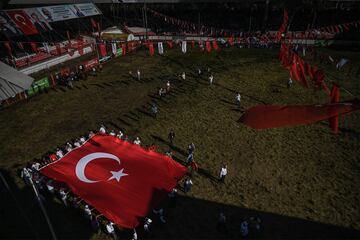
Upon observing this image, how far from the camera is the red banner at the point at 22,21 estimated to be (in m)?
41.5

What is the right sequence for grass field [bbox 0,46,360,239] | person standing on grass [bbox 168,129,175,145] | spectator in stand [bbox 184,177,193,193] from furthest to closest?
person standing on grass [bbox 168,129,175,145]
spectator in stand [bbox 184,177,193,193]
grass field [bbox 0,46,360,239]

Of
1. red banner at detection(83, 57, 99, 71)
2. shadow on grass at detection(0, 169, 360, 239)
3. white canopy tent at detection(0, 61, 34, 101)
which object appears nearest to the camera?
white canopy tent at detection(0, 61, 34, 101)

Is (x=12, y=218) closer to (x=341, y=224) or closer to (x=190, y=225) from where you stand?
(x=190, y=225)

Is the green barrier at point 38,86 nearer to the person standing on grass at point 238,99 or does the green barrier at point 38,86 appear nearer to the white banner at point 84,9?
the white banner at point 84,9

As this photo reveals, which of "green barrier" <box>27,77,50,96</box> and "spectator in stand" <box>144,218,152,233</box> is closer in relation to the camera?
"spectator in stand" <box>144,218,152,233</box>

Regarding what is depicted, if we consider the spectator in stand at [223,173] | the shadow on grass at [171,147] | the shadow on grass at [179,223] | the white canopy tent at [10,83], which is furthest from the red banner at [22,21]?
the spectator in stand at [223,173]

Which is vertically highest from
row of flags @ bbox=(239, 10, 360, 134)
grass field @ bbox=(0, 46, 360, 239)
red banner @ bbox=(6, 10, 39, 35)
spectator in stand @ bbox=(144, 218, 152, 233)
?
row of flags @ bbox=(239, 10, 360, 134)

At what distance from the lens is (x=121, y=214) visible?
60.2 feet

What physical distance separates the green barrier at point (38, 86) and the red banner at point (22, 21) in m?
10.1

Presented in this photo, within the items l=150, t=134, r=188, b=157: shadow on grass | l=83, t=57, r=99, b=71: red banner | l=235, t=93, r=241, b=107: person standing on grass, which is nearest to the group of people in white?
l=150, t=134, r=188, b=157: shadow on grass

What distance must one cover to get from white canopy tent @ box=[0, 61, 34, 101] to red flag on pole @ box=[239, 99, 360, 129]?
9.87m

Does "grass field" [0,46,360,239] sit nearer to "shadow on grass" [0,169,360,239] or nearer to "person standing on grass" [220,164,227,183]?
"shadow on grass" [0,169,360,239]

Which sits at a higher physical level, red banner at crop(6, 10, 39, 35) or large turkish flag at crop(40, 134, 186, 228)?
red banner at crop(6, 10, 39, 35)

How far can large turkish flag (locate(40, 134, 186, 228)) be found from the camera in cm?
1888
